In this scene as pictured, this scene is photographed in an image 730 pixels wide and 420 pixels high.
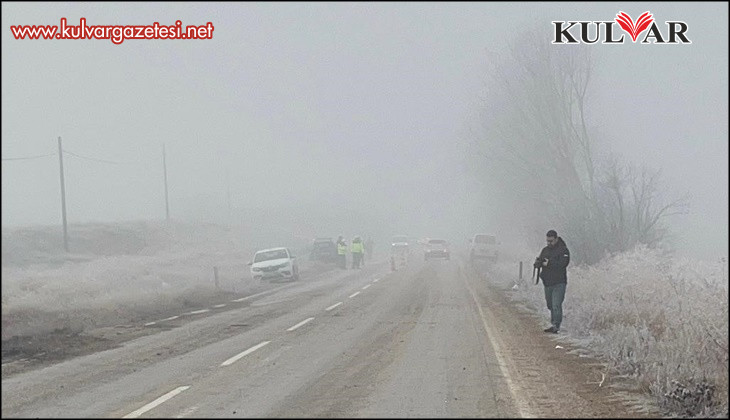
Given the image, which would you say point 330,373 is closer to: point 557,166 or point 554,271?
point 554,271

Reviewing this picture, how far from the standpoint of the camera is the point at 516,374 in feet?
31.0

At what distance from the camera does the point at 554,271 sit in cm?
1415

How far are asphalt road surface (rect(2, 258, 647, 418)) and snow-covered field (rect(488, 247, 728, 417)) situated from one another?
20.9 inches

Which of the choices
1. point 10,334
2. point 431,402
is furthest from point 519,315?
point 10,334

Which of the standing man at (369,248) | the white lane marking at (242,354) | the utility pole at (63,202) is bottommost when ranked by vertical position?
the standing man at (369,248)

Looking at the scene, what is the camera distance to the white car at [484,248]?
42562mm

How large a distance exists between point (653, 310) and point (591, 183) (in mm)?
13017

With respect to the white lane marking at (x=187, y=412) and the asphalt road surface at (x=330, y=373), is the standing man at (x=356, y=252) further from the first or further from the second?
the white lane marking at (x=187, y=412)

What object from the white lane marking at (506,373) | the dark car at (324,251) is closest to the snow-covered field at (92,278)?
the white lane marking at (506,373)

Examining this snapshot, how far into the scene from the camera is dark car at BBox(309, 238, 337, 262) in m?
44.6

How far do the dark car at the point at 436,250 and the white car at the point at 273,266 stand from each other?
64.9 feet

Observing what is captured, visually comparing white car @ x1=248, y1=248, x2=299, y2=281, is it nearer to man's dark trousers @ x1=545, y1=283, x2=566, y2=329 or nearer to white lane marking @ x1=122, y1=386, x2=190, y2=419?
man's dark trousers @ x1=545, y1=283, x2=566, y2=329

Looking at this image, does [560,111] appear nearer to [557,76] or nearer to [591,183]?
[557,76]

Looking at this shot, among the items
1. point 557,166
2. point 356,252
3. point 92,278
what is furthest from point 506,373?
point 356,252
